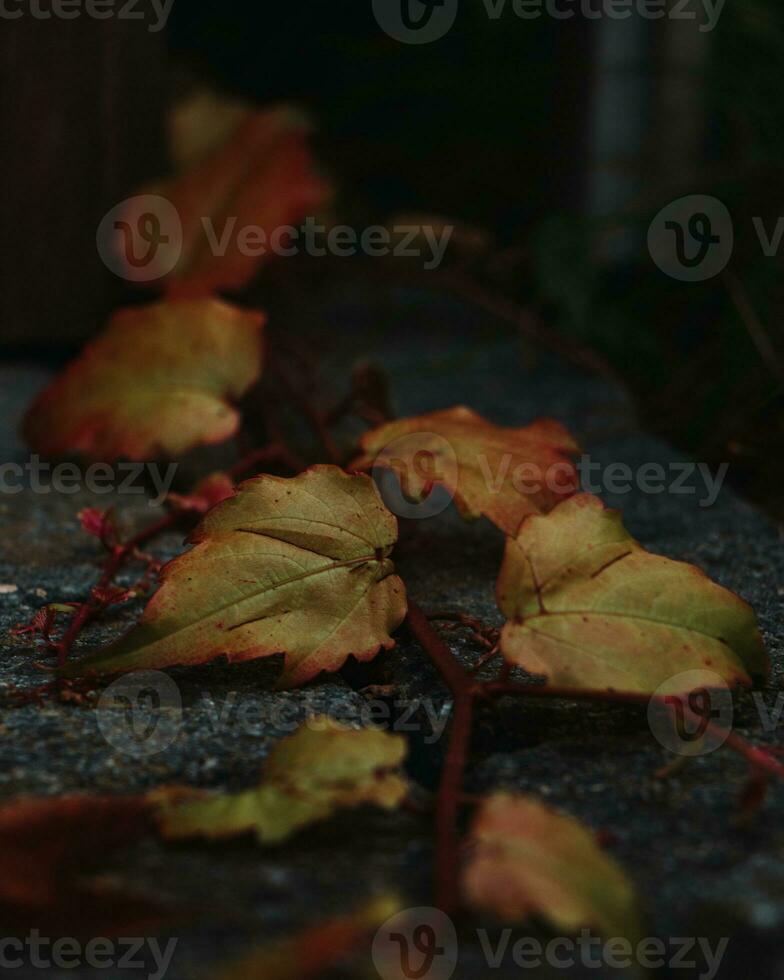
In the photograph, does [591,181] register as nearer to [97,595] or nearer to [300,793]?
[97,595]

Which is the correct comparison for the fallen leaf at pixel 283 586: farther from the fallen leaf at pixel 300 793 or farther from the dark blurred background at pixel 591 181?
the dark blurred background at pixel 591 181

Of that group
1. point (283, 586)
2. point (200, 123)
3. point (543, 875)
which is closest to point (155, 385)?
point (283, 586)

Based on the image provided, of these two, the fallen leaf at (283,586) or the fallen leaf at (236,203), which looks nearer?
the fallen leaf at (283,586)

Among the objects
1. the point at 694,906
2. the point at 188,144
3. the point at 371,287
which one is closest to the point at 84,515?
the point at 694,906

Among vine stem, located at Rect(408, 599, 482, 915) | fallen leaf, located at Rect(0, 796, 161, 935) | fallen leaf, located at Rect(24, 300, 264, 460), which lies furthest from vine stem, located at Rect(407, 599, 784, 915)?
fallen leaf, located at Rect(24, 300, 264, 460)

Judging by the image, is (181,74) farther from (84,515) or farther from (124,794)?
(124,794)

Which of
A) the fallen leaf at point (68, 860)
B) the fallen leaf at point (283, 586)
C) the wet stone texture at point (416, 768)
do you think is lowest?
the wet stone texture at point (416, 768)

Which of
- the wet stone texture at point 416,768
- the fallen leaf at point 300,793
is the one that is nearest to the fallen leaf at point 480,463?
the wet stone texture at point 416,768
